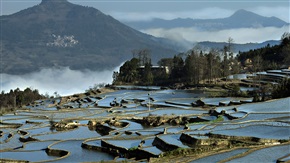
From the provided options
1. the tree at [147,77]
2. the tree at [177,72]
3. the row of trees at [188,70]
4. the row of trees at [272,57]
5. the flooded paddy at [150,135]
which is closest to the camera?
the flooded paddy at [150,135]

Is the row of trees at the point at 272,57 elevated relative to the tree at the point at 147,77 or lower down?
elevated

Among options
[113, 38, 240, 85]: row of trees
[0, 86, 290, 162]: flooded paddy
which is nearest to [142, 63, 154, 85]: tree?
[113, 38, 240, 85]: row of trees

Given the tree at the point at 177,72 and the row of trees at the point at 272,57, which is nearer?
the row of trees at the point at 272,57

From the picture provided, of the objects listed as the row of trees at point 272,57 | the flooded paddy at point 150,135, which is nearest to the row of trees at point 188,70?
the row of trees at point 272,57

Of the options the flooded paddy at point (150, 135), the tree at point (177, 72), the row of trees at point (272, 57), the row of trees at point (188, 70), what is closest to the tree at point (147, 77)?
the row of trees at point (188, 70)

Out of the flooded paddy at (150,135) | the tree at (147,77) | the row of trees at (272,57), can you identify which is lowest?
the flooded paddy at (150,135)

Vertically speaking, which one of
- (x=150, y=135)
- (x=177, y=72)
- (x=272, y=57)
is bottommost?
(x=150, y=135)

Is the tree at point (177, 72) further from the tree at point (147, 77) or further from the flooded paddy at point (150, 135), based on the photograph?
the flooded paddy at point (150, 135)

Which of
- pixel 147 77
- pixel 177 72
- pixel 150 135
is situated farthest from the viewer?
pixel 147 77

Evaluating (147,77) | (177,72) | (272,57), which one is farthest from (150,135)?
(272,57)

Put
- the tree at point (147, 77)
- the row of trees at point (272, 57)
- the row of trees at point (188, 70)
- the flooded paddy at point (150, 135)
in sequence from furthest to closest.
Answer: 1. the tree at point (147, 77)
2. the row of trees at point (272, 57)
3. the row of trees at point (188, 70)
4. the flooded paddy at point (150, 135)

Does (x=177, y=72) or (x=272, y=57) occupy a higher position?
(x=272, y=57)

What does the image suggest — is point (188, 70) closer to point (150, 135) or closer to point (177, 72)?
point (177, 72)

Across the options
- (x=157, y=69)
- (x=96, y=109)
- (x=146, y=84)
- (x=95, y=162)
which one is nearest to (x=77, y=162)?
(x=95, y=162)
